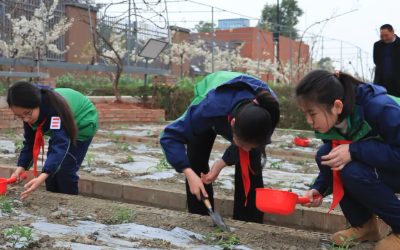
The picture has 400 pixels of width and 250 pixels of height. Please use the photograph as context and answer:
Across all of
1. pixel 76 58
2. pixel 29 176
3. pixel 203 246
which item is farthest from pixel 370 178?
pixel 76 58

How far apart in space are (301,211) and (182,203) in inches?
39.2

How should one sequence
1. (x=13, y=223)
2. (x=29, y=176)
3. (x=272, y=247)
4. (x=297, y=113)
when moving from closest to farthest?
(x=272, y=247), (x=13, y=223), (x=29, y=176), (x=297, y=113)

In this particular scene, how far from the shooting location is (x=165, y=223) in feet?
9.18

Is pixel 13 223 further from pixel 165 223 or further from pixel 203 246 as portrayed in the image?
pixel 203 246

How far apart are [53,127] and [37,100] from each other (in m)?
0.23

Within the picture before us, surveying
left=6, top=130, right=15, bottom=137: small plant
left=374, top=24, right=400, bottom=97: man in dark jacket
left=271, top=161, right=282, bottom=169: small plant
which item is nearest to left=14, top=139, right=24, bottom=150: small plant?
left=6, top=130, right=15, bottom=137: small plant

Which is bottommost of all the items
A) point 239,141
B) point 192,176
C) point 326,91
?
point 192,176

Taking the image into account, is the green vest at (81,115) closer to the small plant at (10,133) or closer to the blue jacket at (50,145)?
the blue jacket at (50,145)

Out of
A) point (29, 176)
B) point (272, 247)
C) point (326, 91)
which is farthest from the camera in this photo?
point (29, 176)

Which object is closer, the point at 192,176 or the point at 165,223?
the point at 192,176

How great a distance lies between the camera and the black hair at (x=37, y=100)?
124 inches

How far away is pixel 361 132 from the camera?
2.38 metres

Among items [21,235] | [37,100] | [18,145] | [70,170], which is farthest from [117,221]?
[18,145]

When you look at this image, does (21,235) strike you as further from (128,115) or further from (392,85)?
(128,115)
